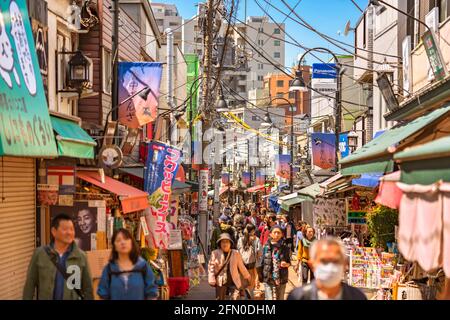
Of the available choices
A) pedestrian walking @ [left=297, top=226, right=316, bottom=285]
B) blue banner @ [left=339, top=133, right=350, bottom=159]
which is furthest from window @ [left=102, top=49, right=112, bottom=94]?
blue banner @ [left=339, top=133, right=350, bottom=159]

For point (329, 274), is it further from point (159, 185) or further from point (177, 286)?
point (159, 185)

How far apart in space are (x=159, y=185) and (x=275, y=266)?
16.1 feet

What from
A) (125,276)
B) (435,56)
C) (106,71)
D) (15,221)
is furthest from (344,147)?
(125,276)

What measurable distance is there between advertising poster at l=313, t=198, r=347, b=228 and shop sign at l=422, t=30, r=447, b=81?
246 inches

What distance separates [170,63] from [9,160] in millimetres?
21664

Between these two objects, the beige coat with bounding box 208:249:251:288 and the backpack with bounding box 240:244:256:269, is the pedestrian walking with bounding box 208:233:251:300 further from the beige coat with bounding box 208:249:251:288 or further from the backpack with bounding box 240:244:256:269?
the backpack with bounding box 240:244:256:269

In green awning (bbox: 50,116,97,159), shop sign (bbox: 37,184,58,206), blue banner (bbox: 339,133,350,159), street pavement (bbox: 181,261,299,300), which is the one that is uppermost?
blue banner (bbox: 339,133,350,159)

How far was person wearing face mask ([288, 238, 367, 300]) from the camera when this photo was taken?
227 inches

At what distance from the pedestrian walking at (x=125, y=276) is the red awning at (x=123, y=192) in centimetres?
673

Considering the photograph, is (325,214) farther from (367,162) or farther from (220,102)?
(220,102)

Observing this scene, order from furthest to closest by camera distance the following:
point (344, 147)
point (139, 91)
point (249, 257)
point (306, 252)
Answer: point (344, 147)
point (139, 91)
point (306, 252)
point (249, 257)

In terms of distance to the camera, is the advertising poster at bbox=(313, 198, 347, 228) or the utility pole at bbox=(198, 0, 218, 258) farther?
the utility pole at bbox=(198, 0, 218, 258)

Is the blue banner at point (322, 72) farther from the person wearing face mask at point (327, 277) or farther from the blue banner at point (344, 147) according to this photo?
the person wearing face mask at point (327, 277)

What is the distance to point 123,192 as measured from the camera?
557 inches
